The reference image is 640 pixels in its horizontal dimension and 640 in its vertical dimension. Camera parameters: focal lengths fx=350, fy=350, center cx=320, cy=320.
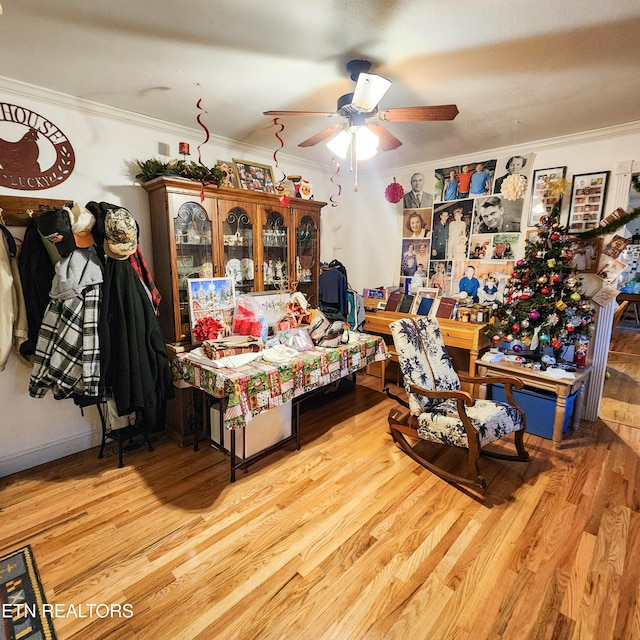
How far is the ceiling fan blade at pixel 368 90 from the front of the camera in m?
1.68

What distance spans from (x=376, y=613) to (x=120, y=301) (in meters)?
2.20

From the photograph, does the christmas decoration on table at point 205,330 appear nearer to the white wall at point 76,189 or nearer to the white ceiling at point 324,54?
the white wall at point 76,189

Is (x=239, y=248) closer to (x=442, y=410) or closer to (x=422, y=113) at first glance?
(x=422, y=113)

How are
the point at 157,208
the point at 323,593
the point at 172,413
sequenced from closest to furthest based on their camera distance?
the point at 323,593 < the point at 157,208 < the point at 172,413

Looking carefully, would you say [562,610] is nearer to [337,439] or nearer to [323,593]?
[323,593]

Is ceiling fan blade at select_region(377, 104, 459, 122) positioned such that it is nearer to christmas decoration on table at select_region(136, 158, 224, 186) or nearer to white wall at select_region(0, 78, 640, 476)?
christmas decoration on table at select_region(136, 158, 224, 186)

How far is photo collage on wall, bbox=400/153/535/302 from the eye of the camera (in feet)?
11.1

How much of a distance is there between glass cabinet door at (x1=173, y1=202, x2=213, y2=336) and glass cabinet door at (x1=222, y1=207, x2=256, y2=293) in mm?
157

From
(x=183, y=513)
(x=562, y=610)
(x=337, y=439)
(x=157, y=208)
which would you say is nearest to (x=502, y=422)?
(x=562, y=610)

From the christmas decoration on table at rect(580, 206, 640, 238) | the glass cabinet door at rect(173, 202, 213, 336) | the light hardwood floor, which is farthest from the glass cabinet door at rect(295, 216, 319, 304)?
the christmas decoration on table at rect(580, 206, 640, 238)

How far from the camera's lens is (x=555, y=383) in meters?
2.78

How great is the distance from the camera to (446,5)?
1455 millimetres

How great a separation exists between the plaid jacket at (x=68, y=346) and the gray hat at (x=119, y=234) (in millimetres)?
272

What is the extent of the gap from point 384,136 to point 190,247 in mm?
1646
